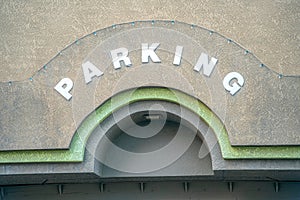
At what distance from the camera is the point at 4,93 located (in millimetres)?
11750

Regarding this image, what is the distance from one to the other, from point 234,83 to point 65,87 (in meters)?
3.43

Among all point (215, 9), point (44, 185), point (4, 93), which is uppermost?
point (215, 9)

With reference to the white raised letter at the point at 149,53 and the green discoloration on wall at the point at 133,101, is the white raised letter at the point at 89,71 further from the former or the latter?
the white raised letter at the point at 149,53

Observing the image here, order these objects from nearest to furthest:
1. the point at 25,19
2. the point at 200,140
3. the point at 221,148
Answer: the point at 221,148
the point at 200,140
the point at 25,19

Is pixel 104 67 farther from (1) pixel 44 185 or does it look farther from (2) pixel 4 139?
(1) pixel 44 185

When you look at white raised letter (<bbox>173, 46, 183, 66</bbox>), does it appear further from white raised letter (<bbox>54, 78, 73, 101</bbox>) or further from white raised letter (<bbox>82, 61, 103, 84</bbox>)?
white raised letter (<bbox>54, 78, 73, 101</bbox>)

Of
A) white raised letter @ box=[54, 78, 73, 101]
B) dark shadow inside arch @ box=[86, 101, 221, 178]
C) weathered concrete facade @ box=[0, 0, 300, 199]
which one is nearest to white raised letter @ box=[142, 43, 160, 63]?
weathered concrete facade @ box=[0, 0, 300, 199]

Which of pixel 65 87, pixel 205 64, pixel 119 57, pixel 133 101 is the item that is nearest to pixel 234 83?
pixel 205 64

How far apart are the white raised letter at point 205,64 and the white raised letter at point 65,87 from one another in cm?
259

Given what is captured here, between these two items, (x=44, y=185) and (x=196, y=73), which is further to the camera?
(x=44, y=185)

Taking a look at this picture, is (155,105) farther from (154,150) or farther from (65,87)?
(65,87)

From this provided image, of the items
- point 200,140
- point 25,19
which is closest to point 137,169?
point 200,140

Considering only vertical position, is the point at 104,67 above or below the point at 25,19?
below

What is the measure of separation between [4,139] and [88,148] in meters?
1.72
